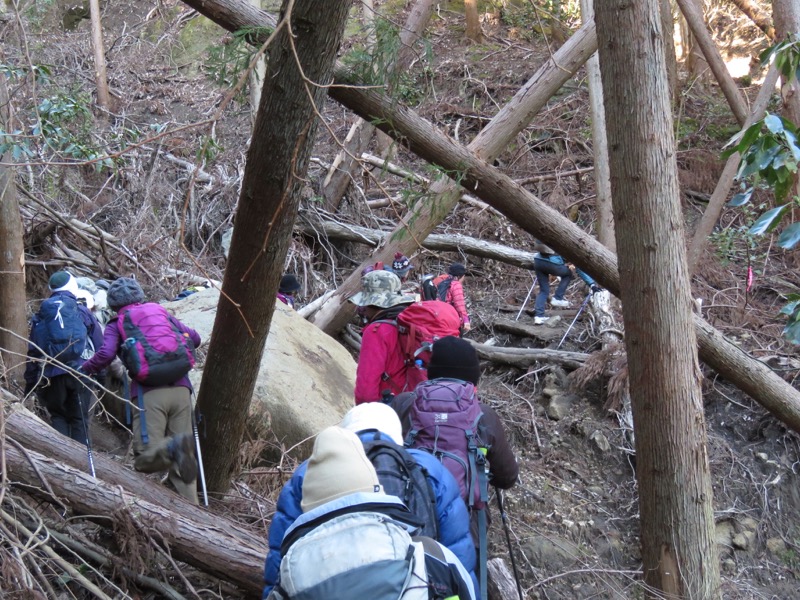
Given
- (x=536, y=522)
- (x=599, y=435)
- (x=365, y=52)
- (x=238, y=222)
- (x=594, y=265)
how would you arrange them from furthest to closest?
1. (x=599, y=435)
2. (x=536, y=522)
3. (x=594, y=265)
4. (x=365, y=52)
5. (x=238, y=222)

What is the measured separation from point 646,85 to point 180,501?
3424 millimetres

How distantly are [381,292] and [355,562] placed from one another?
126 inches

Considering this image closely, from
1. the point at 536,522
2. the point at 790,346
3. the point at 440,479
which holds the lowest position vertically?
the point at 536,522

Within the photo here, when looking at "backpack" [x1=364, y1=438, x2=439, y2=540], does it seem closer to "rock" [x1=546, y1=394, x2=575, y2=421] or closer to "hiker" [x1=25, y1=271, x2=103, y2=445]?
"hiker" [x1=25, y1=271, x2=103, y2=445]

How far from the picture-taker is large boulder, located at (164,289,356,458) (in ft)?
20.8

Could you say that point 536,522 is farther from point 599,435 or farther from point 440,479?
point 440,479

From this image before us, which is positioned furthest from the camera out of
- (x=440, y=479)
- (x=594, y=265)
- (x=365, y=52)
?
(x=594, y=265)

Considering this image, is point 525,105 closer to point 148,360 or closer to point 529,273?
point 148,360

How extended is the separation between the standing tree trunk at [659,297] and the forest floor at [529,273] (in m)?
1.11

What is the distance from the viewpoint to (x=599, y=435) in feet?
24.8

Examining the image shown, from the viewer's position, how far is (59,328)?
6004mm

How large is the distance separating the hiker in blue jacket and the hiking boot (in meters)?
2.07

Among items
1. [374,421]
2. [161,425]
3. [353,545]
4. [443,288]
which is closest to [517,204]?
[374,421]

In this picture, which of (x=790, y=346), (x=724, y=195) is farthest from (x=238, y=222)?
(x=724, y=195)
